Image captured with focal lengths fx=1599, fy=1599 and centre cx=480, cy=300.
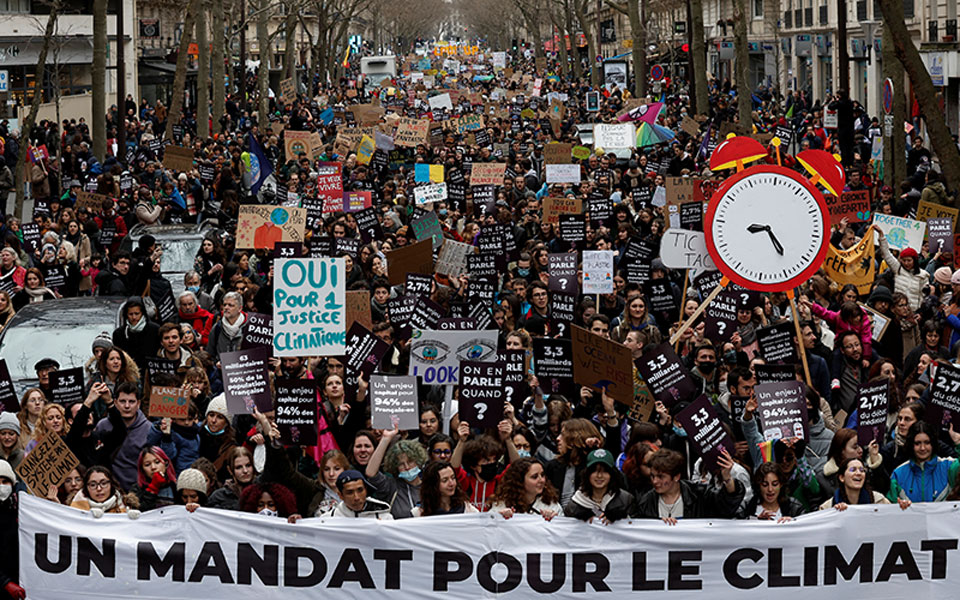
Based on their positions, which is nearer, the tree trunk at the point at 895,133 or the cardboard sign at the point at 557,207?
the cardboard sign at the point at 557,207

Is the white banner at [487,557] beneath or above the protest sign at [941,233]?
beneath

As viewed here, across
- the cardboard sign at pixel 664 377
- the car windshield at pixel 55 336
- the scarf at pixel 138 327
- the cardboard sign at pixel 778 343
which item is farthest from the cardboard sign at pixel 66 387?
the cardboard sign at pixel 778 343

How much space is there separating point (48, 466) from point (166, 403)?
1.58 metres

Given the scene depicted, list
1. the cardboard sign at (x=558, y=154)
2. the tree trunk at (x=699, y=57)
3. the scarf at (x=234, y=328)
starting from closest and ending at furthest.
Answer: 1. the scarf at (x=234, y=328)
2. the cardboard sign at (x=558, y=154)
3. the tree trunk at (x=699, y=57)

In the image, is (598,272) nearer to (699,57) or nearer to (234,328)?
(234,328)

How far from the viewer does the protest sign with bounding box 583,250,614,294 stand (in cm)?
1362

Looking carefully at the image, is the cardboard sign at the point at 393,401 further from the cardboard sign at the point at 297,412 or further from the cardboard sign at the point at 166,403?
the cardboard sign at the point at 166,403

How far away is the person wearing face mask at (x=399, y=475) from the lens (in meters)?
8.37

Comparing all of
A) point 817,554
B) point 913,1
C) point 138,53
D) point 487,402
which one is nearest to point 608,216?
point 487,402

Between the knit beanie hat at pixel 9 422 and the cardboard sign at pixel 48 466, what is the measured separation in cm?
99

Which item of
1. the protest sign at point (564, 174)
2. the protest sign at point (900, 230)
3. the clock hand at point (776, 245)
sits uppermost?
the protest sign at point (564, 174)

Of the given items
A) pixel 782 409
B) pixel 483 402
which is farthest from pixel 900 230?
pixel 483 402

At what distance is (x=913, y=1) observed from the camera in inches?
1615

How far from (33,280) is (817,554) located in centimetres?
970
